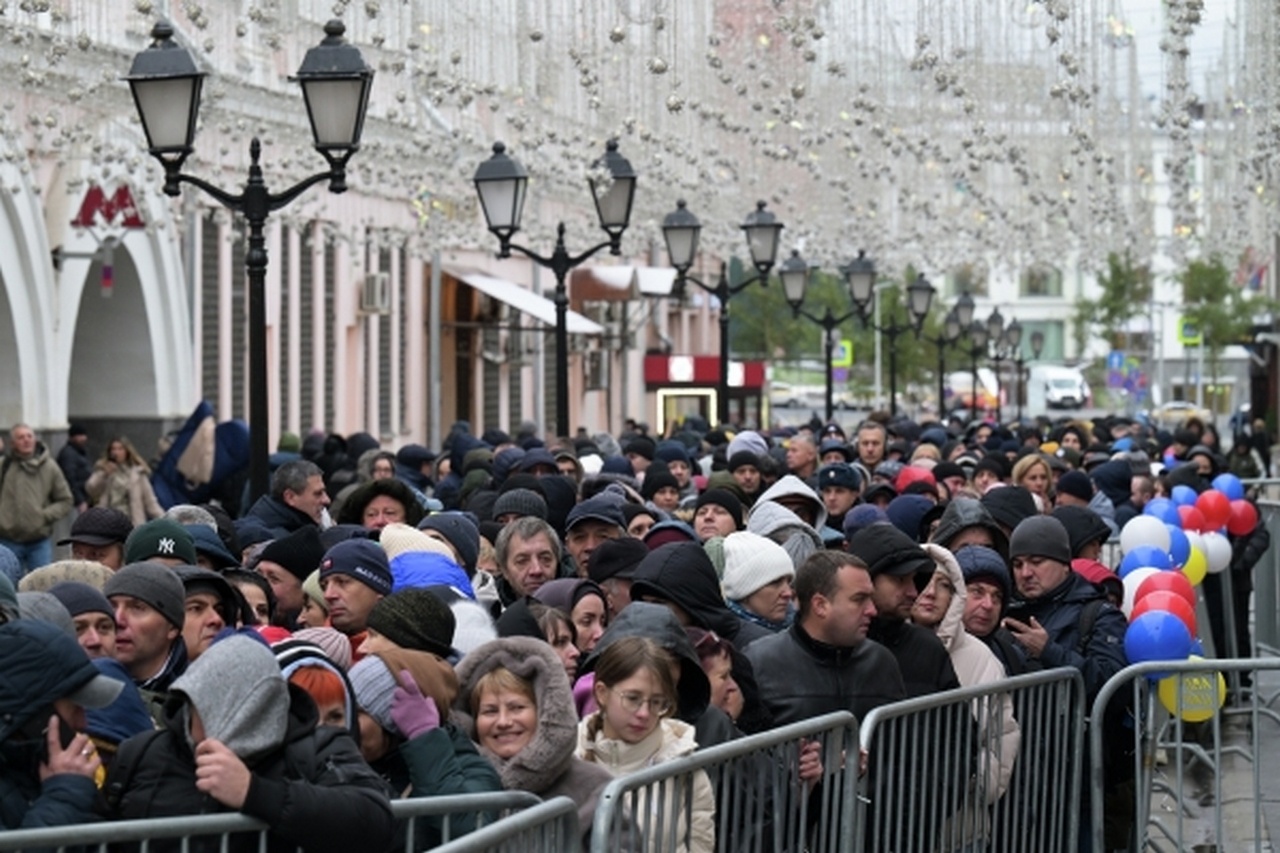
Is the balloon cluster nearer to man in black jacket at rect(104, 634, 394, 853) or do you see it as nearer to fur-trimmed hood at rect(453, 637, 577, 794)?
fur-trimmed hood at rect(453, 637, 577, 794)

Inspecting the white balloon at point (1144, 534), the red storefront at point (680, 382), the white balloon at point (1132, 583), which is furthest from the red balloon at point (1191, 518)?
the red storefront at point (680, 382)

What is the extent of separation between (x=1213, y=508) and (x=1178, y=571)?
421 centimetres

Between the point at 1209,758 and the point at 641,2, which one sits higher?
the point at 641,2

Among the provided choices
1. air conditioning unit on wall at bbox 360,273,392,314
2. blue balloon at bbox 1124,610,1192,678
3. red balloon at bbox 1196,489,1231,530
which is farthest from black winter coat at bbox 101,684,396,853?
air conditioning unit on wall at bbox 360,273,392,314

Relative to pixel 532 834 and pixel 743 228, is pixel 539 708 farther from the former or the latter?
pixel 743 228

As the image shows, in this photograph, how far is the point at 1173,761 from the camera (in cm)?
1199

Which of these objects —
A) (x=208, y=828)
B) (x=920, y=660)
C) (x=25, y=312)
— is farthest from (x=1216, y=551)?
(x=25, y=312)

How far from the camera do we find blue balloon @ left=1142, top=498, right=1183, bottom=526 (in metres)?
16.8

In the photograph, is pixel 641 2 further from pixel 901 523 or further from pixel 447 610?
pixel 447 610

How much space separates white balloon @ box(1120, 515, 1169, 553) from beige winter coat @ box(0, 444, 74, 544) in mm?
9886

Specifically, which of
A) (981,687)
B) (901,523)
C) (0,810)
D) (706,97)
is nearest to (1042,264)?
(706,97)

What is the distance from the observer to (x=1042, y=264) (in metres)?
48.4

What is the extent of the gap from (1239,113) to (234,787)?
2426 cm

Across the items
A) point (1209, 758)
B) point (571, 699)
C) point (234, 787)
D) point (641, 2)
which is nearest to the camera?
point (234, 787)
